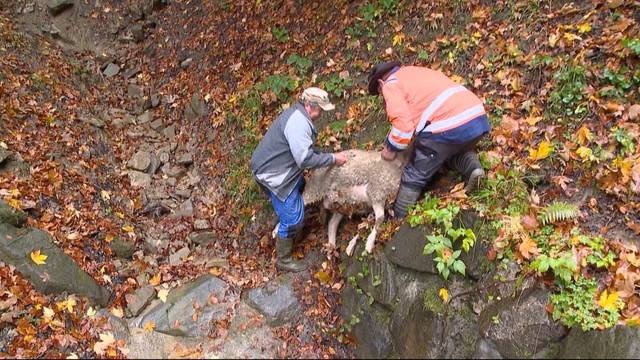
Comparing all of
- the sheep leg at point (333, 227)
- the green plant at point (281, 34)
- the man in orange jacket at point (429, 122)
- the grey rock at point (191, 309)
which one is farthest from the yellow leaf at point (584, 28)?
the grey rock at point (191, 309)

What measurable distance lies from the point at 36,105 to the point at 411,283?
8560 millimetres

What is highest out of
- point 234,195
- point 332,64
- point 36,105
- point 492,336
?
point 36,105

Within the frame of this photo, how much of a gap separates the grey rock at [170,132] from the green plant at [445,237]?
7083mm

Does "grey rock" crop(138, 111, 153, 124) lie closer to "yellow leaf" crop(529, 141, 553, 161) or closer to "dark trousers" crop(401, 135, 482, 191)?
"dark trousers" crop(401, 135, 482, 191)

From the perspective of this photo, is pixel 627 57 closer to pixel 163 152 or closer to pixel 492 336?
pixel 492 336

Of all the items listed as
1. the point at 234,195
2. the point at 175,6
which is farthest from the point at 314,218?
the point at 175,6

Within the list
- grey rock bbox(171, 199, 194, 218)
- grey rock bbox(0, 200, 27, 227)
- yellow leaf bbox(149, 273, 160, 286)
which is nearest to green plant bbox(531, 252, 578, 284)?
yellow leaf bbox(149, 273, 160, 286)

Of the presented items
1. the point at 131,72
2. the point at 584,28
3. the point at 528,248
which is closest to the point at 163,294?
the point at 528,248

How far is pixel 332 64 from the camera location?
8.82 metres

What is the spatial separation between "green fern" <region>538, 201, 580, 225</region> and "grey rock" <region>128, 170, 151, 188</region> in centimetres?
733

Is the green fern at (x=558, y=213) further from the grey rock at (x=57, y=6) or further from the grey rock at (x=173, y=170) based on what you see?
the grey rock at (x=57, y=6)

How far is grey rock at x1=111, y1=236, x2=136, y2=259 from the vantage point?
7082 millimetres

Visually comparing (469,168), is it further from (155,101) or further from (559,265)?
(155,101)

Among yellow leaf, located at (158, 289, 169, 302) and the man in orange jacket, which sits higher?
the man in orange jacket
